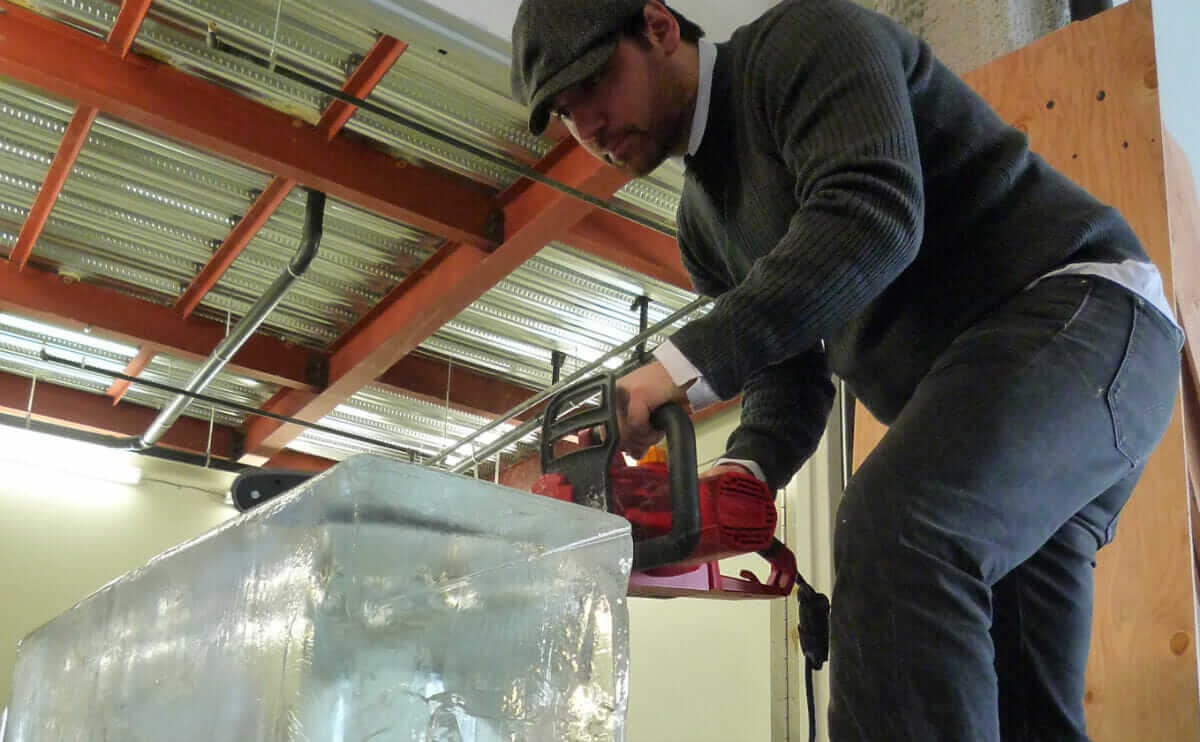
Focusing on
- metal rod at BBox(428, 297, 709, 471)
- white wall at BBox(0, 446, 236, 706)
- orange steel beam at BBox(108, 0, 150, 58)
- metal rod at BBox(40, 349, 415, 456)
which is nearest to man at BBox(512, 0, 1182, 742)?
orange steel beam at BBox(108, 0, 150, 58)

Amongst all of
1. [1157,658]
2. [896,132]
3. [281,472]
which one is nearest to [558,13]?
[896,132]

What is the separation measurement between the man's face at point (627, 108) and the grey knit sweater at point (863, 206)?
0.05 metres

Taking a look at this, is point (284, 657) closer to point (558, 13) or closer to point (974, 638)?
point (974, 638)

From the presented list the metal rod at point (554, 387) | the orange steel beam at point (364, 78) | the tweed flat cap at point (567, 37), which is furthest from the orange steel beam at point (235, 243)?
the tweed flat cap at point (567, 37)

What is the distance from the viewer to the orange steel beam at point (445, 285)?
3791 millimetres

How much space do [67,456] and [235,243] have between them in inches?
115

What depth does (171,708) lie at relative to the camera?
904mm

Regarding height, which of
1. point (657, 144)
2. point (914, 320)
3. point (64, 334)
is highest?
point (64, 334)

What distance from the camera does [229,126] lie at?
139 inches

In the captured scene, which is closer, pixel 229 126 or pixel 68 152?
pixel 229 126

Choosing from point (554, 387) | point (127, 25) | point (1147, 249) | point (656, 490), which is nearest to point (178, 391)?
point (554, 387)

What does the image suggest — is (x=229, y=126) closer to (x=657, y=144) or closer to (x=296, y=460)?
(x=657, y=144)

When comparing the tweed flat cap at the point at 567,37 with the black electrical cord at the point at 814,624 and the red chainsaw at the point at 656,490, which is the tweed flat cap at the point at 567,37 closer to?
the red chainsaw at the point at 656,490

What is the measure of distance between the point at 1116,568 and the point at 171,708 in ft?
4.14
